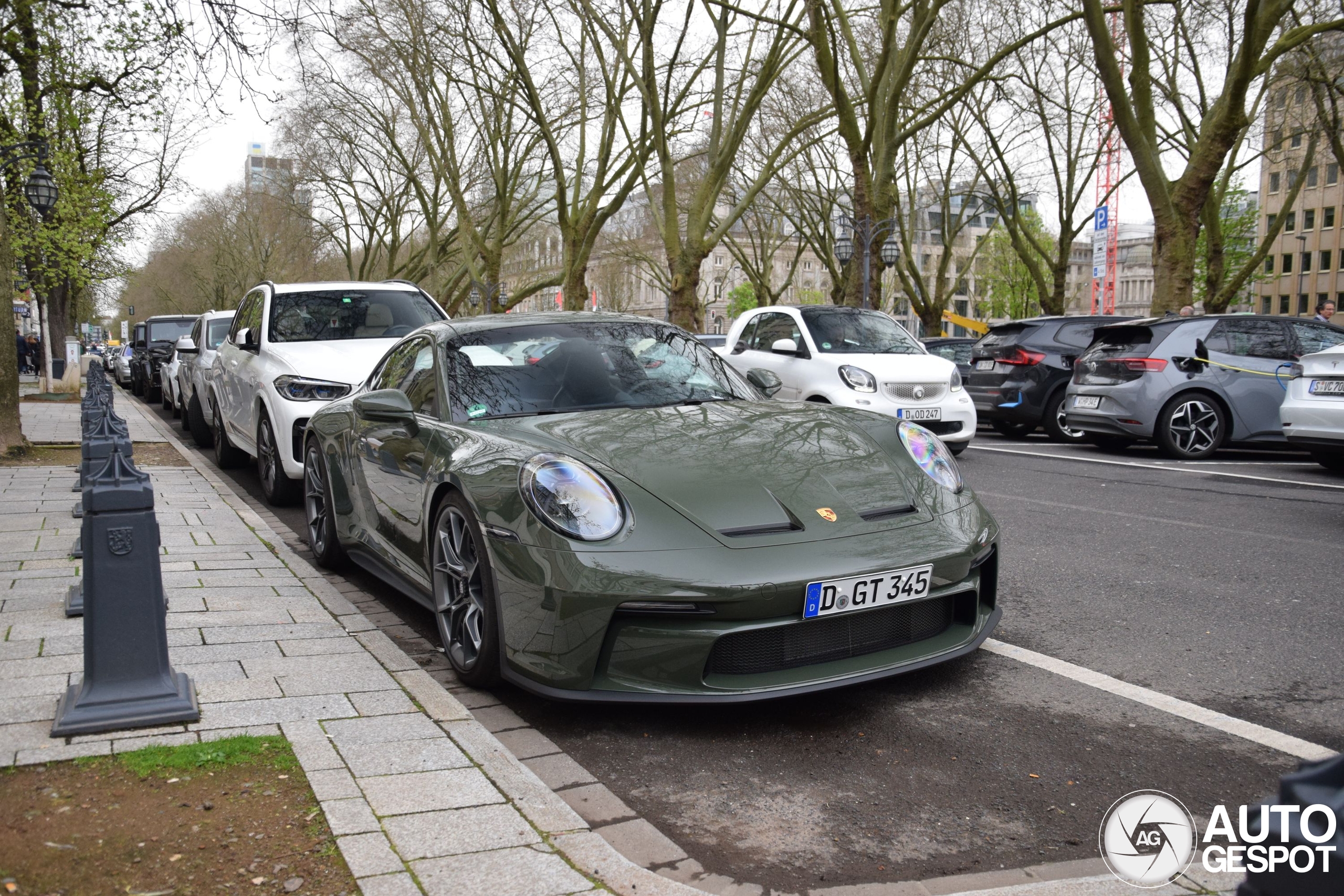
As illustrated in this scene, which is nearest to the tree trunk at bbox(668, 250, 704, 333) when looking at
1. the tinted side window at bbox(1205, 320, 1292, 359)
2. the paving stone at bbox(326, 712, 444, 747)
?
the tinted side window at bbox(1205, 320, 1292, 359)

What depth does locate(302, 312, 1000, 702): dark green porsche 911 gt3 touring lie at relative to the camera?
3.43 metres

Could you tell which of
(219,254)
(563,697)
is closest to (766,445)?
(563,697)

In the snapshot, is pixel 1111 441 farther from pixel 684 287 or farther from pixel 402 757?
pixel 684 287

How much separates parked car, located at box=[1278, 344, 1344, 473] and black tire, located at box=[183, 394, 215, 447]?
38.4 ft

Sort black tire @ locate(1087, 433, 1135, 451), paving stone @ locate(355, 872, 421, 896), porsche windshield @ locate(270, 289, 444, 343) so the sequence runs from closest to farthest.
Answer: paving stone @ locate(355, 872, 421, 896) < porsche windshield @ locate(270, 289, 444, 343) < black tire @ locate(1087, 433, 1135, 451)

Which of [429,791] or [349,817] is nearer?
[349,817]

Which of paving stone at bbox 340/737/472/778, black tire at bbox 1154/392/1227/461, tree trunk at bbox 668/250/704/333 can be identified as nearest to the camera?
paving stone at bbox 340/737/472/778

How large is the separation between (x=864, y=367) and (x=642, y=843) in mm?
8640

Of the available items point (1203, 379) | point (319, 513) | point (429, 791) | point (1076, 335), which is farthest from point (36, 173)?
point (429, 791)

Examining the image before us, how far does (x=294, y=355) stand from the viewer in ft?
28.9

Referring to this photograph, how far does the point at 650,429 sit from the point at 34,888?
8.12 ft

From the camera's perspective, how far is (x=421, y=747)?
10.9 feet

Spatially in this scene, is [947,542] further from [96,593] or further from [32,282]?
[32,282]

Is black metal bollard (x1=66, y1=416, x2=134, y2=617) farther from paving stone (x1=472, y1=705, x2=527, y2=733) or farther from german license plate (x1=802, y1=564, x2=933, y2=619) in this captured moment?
german license plate (x1=802, y1=564, x2=933, y2=619)
